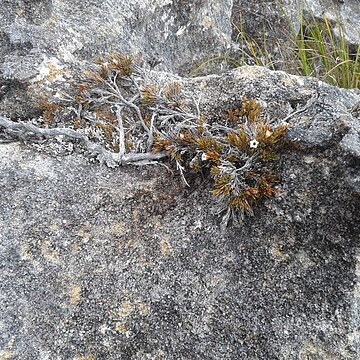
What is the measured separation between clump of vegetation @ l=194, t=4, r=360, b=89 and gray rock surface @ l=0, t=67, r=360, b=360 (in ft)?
7.78

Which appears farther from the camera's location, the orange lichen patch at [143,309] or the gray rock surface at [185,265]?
the orange lichen patch at [143,309]

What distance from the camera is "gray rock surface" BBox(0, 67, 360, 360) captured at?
→ 2309 millimetres

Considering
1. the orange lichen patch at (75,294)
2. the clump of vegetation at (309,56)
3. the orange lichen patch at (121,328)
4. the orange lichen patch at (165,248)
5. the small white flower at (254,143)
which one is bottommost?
the orange lichen patch at (121,328)

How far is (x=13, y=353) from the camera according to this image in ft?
7.55

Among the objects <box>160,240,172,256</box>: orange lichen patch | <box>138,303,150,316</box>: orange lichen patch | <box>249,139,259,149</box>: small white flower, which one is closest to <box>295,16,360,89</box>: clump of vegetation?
<box>249,139,259,149</box>: small white flower

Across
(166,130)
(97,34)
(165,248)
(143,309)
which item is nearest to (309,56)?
(97,34)

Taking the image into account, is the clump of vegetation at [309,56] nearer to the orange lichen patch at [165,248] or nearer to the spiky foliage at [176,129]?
the spiky foliage at [176,129]

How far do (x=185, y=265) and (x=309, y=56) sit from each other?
154 inches

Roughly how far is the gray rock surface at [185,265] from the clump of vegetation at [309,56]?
237 cm

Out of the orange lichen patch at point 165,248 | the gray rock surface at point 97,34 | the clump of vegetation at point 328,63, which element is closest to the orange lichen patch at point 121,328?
the orange lichen patch at point 165,248

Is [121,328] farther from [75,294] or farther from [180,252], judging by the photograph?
[180,252]

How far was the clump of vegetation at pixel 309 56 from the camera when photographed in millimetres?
5121

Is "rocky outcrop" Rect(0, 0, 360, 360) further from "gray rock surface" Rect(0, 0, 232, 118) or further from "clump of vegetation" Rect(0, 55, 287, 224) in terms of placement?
"gray rock surface" Rect(0, 0, 232, 118)

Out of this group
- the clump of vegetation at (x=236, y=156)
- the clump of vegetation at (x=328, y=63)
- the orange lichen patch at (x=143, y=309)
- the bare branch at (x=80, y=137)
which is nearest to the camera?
the orange lichen patch at (x=143, y=309)
